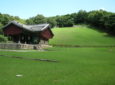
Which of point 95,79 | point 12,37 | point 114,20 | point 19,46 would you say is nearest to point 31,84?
point 95,79

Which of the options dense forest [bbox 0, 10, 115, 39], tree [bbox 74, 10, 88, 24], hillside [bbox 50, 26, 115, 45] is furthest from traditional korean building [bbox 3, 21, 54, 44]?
tree [bbox 74, 10, 88, 24]

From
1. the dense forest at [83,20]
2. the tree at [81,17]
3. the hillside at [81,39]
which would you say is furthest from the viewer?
the tree at [81,17]

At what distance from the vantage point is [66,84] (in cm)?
1015

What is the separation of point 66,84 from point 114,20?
3156 inches

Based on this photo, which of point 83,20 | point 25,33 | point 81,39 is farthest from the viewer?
point 83,20

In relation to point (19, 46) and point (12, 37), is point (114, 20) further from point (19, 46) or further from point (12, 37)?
point (19, 46)

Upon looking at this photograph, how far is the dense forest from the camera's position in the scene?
8795 cm

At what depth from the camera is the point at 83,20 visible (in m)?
128

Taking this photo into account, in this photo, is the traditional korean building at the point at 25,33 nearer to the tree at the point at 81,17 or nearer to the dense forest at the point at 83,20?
the dense forest at the point at 83,20

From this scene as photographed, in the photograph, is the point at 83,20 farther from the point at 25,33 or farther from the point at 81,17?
the point at 25,33

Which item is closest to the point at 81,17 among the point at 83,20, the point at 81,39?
the point at 83,20

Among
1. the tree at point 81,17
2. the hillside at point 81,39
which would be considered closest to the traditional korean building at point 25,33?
the hillside at point 81,39

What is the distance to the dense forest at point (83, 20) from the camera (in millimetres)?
87950

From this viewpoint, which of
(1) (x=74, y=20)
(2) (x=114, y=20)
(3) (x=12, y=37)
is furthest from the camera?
(1) (x=74, y=20)
